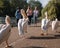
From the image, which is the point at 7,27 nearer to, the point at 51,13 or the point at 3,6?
the point at 51,13

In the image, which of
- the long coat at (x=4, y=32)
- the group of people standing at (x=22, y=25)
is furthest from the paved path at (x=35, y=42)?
the long coat at (x=4, y=32)

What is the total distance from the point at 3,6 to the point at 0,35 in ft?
277

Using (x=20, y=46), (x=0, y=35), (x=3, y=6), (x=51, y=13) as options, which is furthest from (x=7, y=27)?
(x=3, y=6)

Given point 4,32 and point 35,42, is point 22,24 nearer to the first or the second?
point 35,42

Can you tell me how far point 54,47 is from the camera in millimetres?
12516

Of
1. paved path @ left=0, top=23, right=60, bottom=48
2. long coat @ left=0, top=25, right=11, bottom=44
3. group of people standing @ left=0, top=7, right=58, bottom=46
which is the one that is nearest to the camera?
long coat @ left=0, top=25, right=11, bottom=44

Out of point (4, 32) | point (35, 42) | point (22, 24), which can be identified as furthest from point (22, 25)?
point (4, 32)

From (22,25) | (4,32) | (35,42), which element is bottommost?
(35,42)

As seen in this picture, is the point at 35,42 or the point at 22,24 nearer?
the point at 35,42

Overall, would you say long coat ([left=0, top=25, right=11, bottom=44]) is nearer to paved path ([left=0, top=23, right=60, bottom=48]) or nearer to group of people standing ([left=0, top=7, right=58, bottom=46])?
group of people standing ([left=0, top=7, right=58, bottom=46])

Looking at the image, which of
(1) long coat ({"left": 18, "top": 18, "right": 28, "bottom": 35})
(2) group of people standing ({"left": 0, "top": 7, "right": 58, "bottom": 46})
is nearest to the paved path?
(1) long coat ({"left": 18, "top": 18, "right": 28, "bottom": 35})

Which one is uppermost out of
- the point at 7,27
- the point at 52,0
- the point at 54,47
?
the point at 52,0

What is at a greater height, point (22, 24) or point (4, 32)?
point (22, 24)

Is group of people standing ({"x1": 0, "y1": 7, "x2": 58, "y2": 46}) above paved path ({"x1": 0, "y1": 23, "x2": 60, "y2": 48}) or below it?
above
